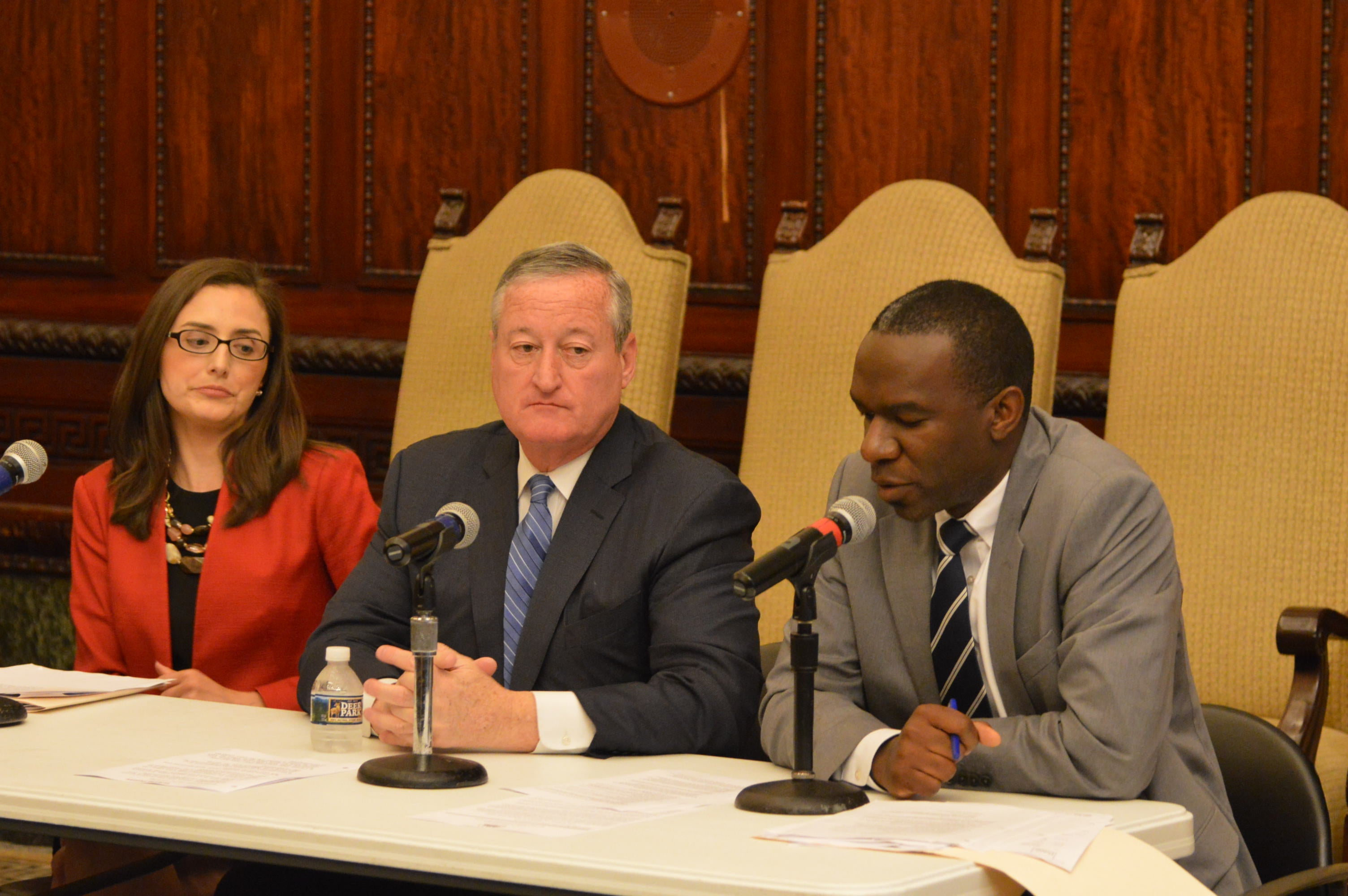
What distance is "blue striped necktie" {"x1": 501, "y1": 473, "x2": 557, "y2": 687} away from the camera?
247 cm

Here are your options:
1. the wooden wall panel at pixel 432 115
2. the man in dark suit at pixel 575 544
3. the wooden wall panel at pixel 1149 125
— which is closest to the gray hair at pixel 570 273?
the man in dark suit at pixel 575 544

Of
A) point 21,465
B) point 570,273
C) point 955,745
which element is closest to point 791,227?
point 570,273

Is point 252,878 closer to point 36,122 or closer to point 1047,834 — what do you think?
point 1047,834

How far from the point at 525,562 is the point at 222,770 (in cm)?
63

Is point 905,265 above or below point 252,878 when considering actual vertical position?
above

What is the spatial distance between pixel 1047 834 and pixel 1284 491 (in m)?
1.73

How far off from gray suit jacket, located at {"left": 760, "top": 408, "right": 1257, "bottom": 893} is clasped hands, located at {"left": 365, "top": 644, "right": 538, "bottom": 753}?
33 centimetres

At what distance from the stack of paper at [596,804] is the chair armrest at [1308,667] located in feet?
4.21

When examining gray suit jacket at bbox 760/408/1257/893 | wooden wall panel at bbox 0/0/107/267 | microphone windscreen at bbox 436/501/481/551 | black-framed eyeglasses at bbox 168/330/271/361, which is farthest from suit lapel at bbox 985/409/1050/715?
wooden wall panel at bbox 0/0/107/267

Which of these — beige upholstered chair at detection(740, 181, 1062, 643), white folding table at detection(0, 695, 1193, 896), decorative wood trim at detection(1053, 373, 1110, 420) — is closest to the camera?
white folding table at detection(0, 695, 1193, 896)

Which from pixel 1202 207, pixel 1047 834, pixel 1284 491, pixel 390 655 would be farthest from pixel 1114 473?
pixel 1202 207

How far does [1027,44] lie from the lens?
404 centimetres

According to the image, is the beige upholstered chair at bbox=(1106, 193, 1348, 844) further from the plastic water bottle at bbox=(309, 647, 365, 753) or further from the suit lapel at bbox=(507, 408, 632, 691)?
the plastic water bottle at bbox=(309, 647, 365, 753)

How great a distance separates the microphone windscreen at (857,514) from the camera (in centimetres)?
191
